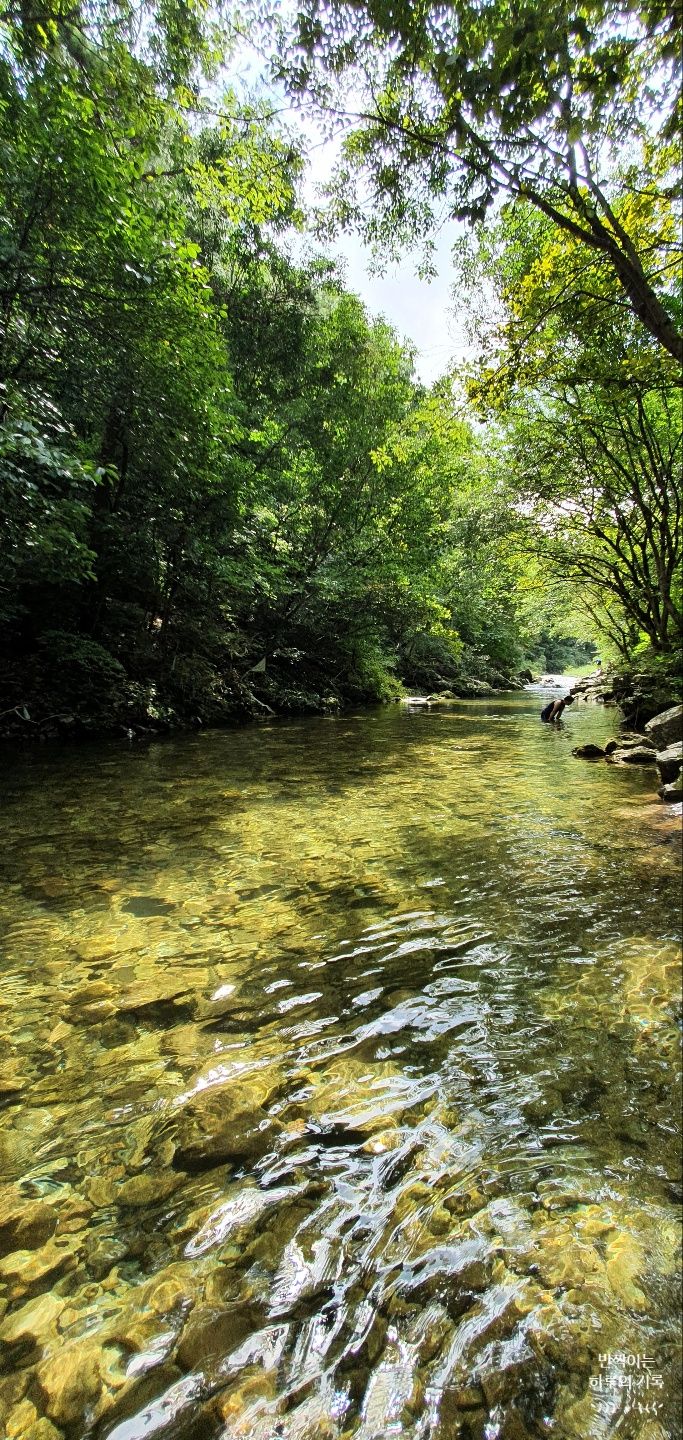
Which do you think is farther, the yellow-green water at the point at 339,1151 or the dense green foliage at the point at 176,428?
the dense green foliage at the point at 176,428

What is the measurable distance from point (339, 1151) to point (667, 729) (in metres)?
10.4

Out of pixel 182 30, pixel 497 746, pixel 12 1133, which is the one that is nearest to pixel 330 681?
pixel 497 746

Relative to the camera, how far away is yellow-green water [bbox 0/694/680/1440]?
1.28m

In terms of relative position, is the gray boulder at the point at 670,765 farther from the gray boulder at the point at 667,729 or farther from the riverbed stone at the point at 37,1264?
the riverbed stone at the point at 37,1264

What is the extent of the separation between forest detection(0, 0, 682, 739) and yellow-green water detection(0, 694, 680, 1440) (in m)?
6.05

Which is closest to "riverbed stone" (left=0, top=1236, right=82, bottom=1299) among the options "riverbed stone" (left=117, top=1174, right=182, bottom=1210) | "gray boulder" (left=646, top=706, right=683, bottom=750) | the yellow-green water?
the yellow-green water

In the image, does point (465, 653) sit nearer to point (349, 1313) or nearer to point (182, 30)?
point (182, 30)

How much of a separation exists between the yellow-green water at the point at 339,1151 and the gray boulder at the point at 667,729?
251 inches

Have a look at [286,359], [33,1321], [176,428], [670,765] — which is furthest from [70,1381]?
[286,359]

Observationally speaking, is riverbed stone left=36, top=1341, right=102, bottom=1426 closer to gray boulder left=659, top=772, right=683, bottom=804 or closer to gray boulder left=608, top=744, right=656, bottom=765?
gray boulder left=659, top=772, right=683, bottom=804

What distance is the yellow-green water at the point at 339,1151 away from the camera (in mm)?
1277

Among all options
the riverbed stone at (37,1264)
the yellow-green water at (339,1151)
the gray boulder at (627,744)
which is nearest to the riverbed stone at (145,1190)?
the yellow-green water at (339,1151)

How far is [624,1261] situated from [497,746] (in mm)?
10987

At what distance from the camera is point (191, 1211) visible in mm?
1745
